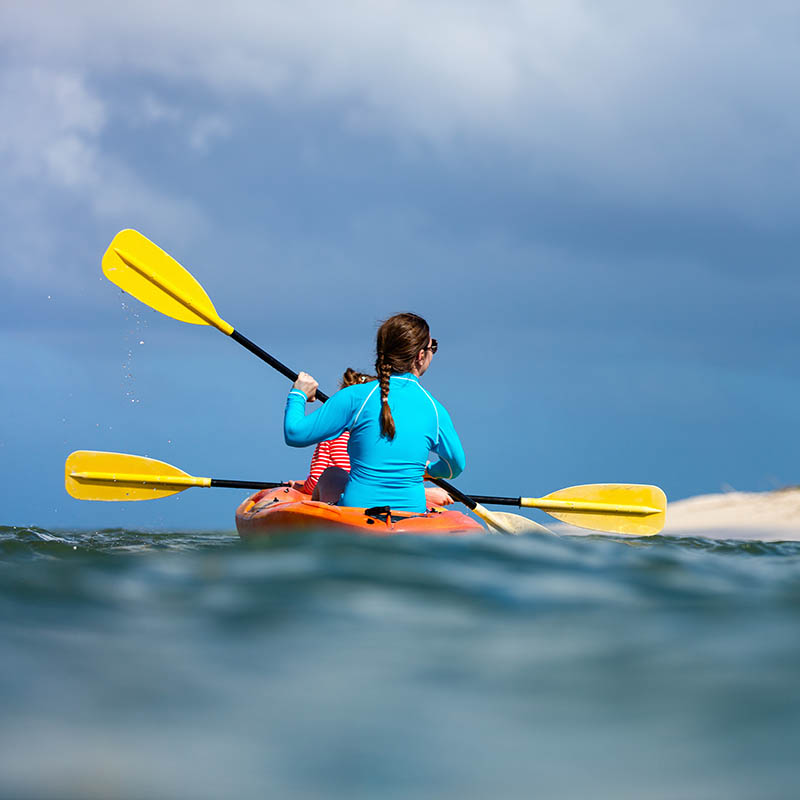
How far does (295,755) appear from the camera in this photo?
1632 mm

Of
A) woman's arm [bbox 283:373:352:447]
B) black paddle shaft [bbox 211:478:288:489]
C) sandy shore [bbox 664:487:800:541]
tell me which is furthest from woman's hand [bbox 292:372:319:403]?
sandy shore [bbox 664:487:800:541]

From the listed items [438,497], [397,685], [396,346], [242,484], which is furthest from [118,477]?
[397,685]

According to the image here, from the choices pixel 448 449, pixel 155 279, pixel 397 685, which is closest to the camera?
pixel 397 685

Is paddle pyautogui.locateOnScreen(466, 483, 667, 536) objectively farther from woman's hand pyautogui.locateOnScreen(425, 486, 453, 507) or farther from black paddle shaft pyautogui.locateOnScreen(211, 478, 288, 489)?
black paddle shaft pyautogui.locateOnScreen(211, 478, 288, 489)

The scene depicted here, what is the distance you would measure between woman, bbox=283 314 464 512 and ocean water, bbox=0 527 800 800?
4.79 ft

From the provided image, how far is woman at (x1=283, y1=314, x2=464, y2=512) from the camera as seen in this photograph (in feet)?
14.7

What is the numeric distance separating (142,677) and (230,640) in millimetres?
299

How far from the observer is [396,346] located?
4547 millimetres

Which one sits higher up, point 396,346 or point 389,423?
point 396,346

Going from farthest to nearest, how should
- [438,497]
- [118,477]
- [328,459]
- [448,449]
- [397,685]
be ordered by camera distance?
1. [118,477]
2. [328,459]
3. [438,497]
4. [448,449]
5. [397,685]

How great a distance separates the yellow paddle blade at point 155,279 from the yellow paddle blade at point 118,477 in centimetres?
131

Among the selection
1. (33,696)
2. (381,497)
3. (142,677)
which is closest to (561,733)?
(142,677)

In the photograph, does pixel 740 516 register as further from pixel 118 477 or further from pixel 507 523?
pixel 118 477

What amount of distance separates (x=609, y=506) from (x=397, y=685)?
4710mm
